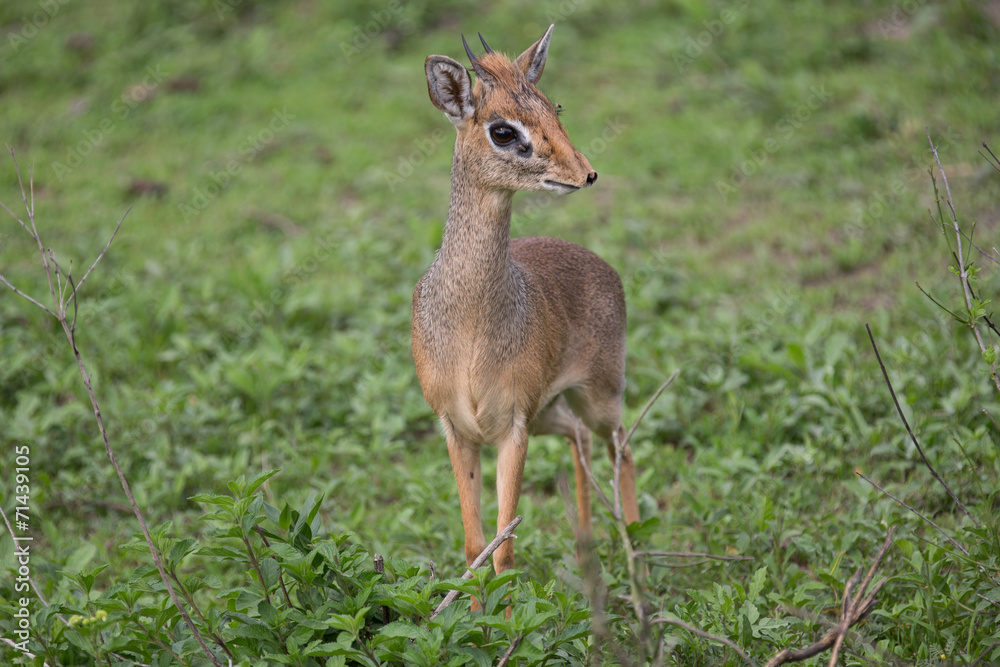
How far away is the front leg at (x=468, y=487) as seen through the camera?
3.73m

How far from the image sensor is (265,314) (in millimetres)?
6531

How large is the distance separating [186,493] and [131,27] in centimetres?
822

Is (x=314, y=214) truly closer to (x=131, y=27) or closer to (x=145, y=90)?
(x=145, y=90)

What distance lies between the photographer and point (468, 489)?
3779mm

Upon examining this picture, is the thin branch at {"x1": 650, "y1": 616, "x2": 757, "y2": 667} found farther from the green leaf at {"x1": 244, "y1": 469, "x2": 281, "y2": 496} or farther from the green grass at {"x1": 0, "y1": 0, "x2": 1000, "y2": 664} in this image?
the green leaf at {"x1": 244, "y1": 469, "x2": 281, "y2": 496}

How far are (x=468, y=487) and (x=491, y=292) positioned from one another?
2.82ft

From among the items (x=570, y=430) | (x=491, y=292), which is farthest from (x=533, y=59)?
(x=570, y=430)

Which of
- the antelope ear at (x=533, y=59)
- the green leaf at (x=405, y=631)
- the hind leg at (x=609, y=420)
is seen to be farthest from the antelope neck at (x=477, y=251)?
the green leaf at (x=405, y=631)

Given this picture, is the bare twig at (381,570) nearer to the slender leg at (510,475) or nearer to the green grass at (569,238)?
the slender leg at (510,475)

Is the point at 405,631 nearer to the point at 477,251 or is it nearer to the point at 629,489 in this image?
the point at 477,251

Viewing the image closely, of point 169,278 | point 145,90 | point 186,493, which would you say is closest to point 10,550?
point 186,493

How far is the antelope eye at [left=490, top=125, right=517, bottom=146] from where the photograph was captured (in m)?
3.38

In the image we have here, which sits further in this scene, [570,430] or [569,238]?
[569,238]

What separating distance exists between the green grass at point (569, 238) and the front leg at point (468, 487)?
555 mm
